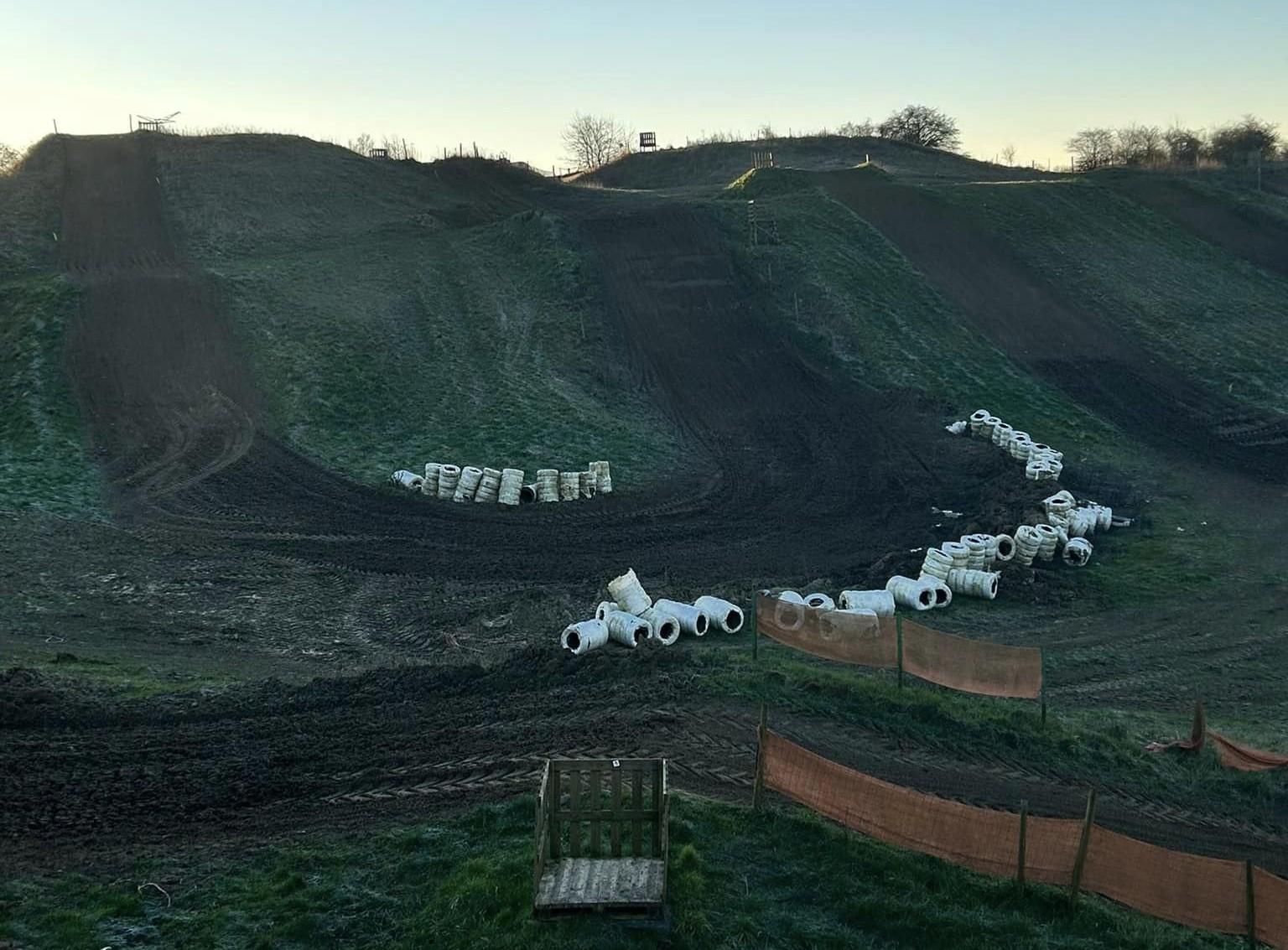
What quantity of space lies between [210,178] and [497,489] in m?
33.9

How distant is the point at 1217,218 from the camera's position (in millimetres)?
61156

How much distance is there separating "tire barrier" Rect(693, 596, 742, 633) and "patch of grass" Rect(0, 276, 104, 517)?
16383mm

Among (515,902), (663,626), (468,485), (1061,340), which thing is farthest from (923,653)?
(1061,340)

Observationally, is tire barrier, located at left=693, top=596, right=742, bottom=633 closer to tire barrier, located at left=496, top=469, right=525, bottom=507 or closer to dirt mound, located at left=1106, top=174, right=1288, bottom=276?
tire barrier, located at left=496, top=469, right=525, bottom=507

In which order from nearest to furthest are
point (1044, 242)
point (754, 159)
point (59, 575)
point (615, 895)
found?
1. point (615, 895)
2. point (59, 575)
3. point (1044, 242)
4. point (754, 159)

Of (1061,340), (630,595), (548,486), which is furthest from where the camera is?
(1061,340)

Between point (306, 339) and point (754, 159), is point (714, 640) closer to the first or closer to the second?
point (306, 339)

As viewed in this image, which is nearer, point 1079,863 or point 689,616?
point 1079,863

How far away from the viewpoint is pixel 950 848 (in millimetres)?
11828

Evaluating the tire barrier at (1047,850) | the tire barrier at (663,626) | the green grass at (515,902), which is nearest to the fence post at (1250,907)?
the tire barrier at (1047,850)

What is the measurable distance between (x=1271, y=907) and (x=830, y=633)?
30.0 ft

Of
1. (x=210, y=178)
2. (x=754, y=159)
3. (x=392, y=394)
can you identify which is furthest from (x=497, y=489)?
(x=754, y=159)

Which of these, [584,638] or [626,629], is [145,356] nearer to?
[584,638]

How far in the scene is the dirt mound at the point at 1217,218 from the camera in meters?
57.6
